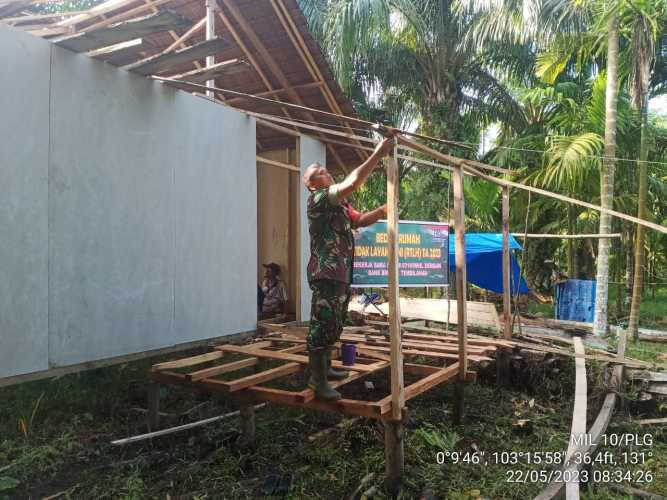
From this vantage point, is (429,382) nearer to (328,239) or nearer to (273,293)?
(328,239)

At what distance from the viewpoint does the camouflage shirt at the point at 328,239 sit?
10.8ft

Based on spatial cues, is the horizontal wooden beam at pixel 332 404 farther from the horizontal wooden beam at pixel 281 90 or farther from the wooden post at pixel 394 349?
the horizontal wooden beam at pixel 281 90

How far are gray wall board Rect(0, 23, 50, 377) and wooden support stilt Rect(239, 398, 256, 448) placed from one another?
1.64 m

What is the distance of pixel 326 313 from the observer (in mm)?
3293

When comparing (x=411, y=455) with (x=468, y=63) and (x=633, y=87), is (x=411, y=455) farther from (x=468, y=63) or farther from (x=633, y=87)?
(x=468, y=63)

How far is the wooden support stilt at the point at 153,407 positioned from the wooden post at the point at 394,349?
2076 mm

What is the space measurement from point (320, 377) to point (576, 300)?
9064 mm

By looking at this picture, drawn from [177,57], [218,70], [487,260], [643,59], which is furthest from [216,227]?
[643,59]

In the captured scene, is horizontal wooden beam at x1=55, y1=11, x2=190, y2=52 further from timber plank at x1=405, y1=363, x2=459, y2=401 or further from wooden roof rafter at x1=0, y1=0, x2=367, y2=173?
timber plank at x1=405, y1=363, x2=459, y2=401

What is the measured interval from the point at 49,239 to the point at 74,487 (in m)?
1.91

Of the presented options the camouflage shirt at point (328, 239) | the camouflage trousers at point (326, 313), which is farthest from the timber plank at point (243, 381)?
the camouflage shirt at point (328, 239)

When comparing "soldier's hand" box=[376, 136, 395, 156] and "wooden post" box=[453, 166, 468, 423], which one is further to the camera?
"wooden post" box=[453, 166, 468, 423]

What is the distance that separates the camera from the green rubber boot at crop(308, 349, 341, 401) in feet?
11.0

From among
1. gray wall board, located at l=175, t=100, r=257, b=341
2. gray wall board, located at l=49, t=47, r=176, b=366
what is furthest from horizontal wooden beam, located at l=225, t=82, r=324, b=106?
gray wall board, located at l=49, t=47, r=176, b=366
